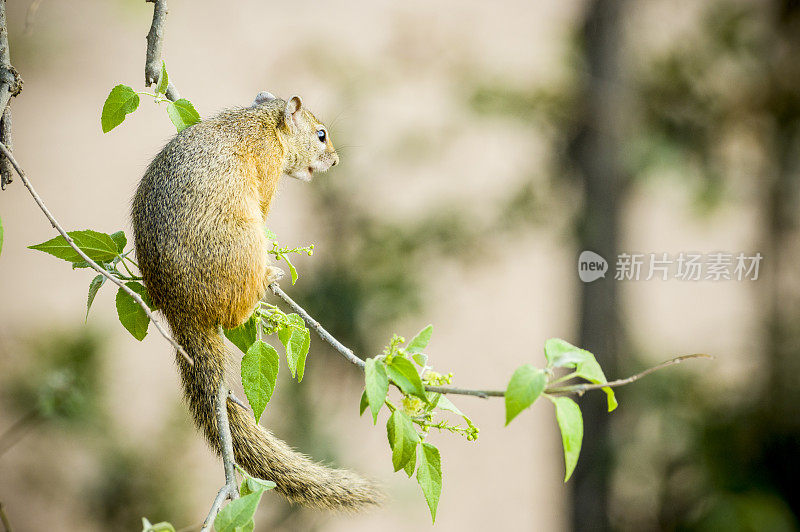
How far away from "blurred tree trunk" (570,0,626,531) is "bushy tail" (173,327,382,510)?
1.35 metres

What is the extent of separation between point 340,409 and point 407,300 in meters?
0.36

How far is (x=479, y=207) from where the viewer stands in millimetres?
2098

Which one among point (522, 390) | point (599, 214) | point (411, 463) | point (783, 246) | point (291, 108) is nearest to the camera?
point (522, 390)

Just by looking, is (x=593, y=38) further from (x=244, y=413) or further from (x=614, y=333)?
(x=244, y=413)

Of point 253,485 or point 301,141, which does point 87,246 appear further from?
point 301,141

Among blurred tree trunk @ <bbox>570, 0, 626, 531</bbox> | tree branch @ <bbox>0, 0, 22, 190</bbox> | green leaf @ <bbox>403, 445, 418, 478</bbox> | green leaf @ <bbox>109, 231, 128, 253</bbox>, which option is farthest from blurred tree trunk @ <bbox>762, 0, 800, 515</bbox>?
tree branch @ <bbox>0, 0, 22, 190</bbox>

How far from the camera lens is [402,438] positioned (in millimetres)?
522

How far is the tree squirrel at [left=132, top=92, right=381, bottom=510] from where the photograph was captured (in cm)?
74

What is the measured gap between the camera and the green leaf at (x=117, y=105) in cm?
68

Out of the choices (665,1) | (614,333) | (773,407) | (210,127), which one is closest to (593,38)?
(665,1)

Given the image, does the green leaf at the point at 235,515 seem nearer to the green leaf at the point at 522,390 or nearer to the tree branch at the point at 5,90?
the green leaf at the point at 522,390

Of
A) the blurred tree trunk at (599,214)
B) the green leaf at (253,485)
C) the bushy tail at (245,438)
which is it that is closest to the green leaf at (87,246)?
the bushy tail at (245,438)

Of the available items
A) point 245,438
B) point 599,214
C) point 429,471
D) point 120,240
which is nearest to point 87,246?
point 120,240

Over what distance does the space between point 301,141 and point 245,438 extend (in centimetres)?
43
